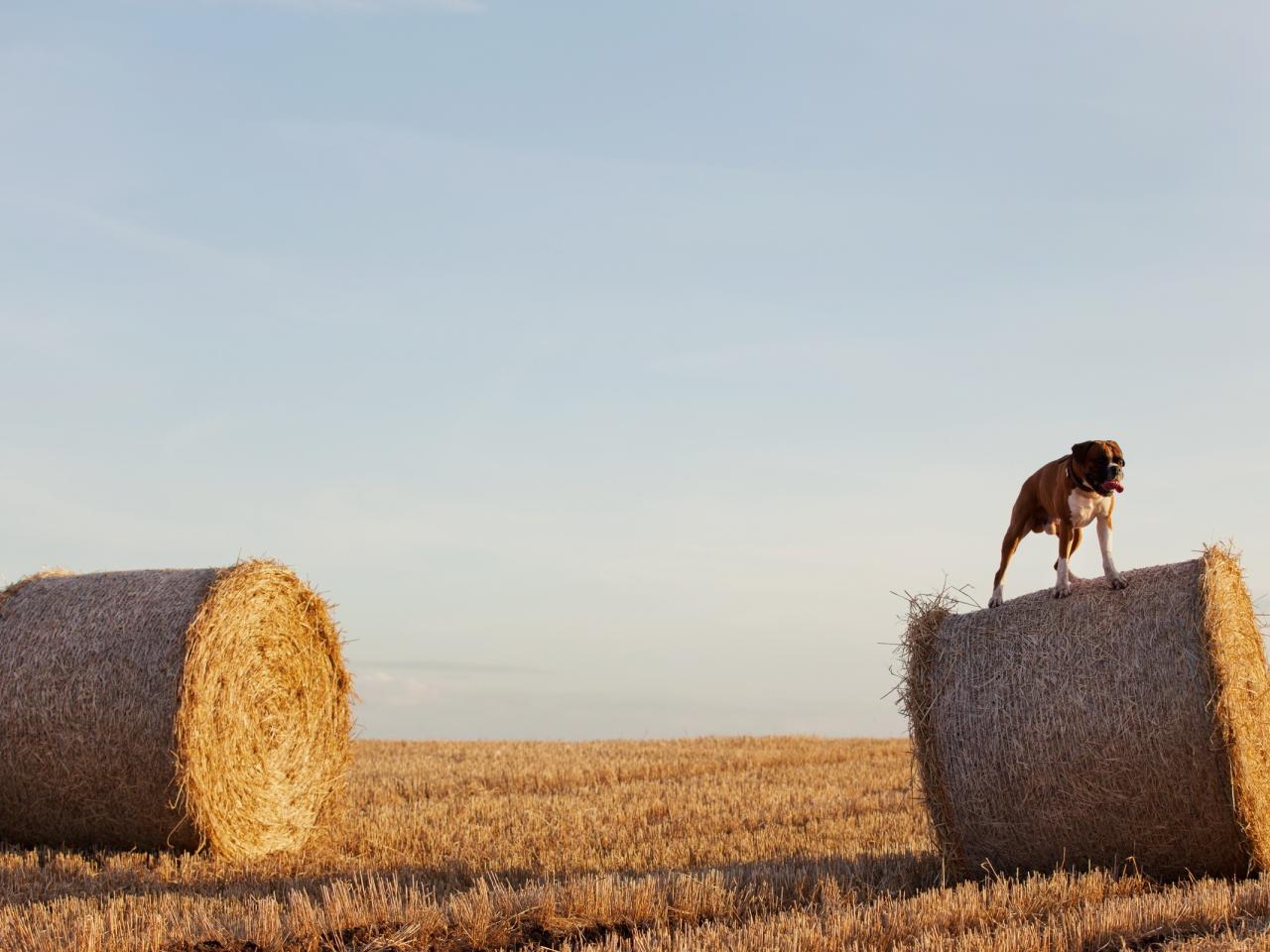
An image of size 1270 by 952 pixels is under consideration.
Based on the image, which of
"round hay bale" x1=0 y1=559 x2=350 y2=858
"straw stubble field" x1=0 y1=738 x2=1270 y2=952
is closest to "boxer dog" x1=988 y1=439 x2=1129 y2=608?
"straw stubble field" x1=0 y1=738 x2=1270 y2=952

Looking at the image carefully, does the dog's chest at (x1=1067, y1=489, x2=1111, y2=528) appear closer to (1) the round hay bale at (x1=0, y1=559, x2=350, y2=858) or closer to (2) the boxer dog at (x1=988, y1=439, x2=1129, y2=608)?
(2) the boxer dog at (x1=988, y1=439, x2=1129, y2=608)

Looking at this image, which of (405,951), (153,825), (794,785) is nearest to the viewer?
(405,951)

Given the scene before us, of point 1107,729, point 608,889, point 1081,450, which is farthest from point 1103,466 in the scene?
point 608,889

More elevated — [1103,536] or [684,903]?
[1103,536]

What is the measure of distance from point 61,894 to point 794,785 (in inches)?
302

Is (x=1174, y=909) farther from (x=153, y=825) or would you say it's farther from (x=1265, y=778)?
(x=153, y=825)

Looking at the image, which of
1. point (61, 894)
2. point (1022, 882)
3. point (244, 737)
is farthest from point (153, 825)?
point (1022, 882)

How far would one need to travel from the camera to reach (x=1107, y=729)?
7.96 m

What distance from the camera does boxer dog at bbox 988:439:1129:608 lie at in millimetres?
8086

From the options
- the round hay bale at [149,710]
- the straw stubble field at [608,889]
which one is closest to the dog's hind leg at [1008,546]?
the straw stubble field at [608,889]

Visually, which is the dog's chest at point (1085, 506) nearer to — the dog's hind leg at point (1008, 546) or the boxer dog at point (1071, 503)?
the boxer dog at point (1071, 503)

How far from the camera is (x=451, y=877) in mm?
8344

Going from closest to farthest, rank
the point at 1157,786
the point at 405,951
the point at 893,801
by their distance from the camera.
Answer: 1. the point at 405,951
2. the point at 1157,786
3. the point at 893,801

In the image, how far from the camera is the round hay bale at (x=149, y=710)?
941 cm
